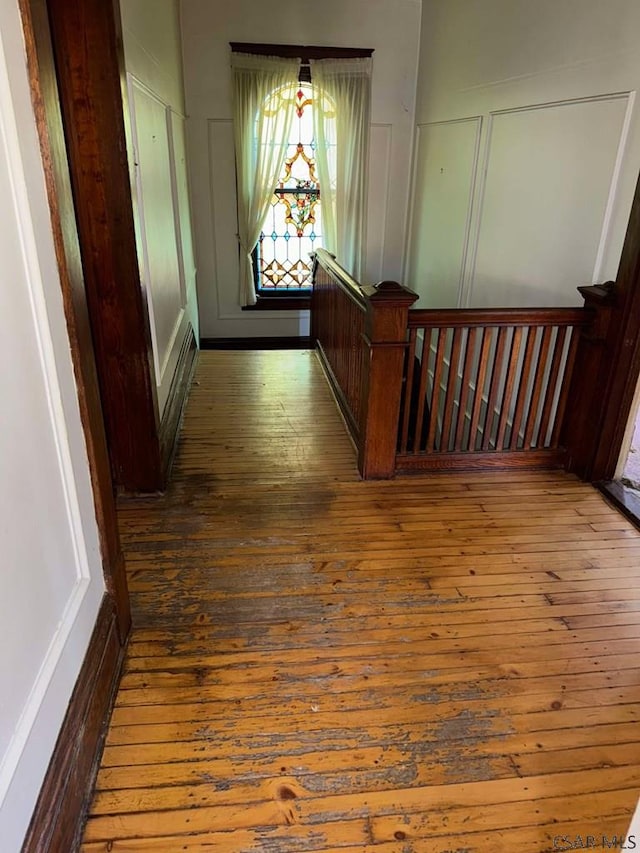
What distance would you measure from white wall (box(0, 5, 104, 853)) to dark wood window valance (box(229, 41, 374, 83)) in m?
4.58

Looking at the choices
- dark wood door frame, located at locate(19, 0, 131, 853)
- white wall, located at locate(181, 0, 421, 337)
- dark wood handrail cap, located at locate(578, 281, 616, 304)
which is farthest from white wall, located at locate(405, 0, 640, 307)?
dark wood door frame, located at locate(19, 0, 131, 853)

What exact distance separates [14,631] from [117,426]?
5.12 feet

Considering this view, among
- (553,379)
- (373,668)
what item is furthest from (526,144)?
(373,668)

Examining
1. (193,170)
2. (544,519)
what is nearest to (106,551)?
(544,519)

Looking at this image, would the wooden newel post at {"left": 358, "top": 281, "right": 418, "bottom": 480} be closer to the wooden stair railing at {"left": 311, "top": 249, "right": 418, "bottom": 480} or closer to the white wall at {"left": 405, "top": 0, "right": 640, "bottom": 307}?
the wooden stair railing at {"left": 311, "top": 249, "right": 418, "bottom": 480}

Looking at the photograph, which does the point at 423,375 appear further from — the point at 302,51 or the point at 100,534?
the point at 302,51

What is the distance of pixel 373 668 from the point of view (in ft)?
5.88

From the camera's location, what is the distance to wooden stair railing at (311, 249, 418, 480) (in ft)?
8.49

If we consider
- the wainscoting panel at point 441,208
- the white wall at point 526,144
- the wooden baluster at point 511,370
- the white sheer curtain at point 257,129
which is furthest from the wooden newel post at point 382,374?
the white sheer curtain at point 257,129

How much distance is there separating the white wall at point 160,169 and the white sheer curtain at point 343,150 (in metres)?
1.31

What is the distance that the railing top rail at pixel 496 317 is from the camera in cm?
267

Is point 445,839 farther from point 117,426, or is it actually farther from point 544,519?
point 117,426

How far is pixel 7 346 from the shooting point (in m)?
1.09

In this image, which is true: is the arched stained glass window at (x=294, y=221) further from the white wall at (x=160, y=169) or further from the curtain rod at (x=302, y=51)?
the white wall at (x=160, y=169)
